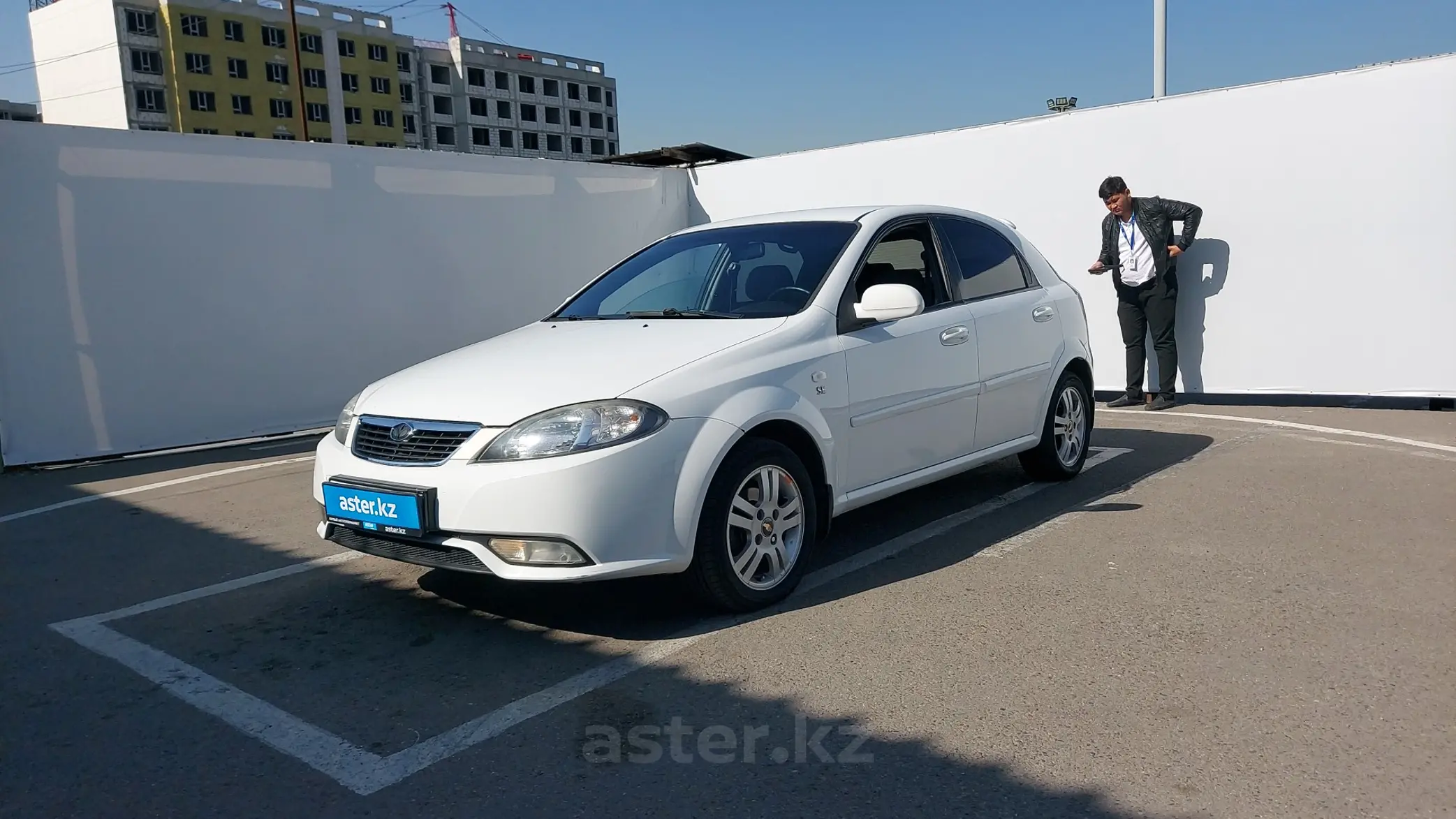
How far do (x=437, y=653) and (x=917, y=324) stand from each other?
8.40ft

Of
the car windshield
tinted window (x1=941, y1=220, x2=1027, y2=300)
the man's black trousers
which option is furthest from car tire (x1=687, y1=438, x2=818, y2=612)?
the man's black trousers

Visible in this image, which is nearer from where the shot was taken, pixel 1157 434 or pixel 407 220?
pixel 1157 434

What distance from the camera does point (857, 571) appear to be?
4746 millimetres

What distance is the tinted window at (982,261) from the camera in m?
5.52

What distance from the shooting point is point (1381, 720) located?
310cm

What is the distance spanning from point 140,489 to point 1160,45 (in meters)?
10.4

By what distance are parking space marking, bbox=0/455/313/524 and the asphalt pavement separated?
1.03 m

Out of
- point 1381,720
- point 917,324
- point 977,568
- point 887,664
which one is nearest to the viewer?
point 1381,720

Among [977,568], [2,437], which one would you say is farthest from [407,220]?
[977,568]

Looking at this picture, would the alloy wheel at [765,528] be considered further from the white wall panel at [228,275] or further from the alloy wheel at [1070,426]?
the white wall panel at [228,275]

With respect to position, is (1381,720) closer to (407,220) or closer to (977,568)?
(977,568)

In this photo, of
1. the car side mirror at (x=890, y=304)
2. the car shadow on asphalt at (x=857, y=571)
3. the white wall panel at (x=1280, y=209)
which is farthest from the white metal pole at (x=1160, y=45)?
the car side mirror at (x=890, y=304)

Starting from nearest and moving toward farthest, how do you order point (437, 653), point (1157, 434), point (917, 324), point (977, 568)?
1. point (437, 653)
2. point (977, 568)
3. point (917, 324)
4. point (1157, 434)

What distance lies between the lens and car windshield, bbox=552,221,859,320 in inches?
188
